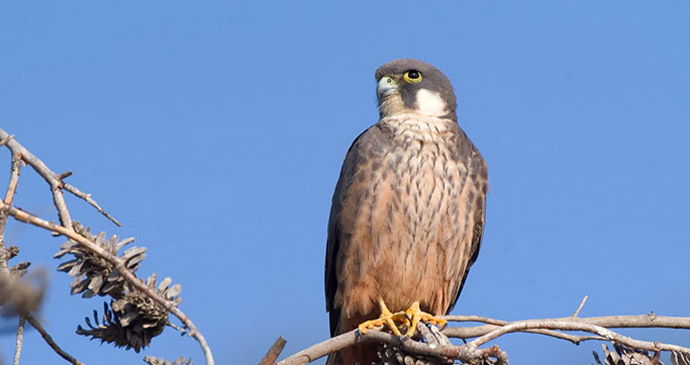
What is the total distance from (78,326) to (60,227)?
39 cm

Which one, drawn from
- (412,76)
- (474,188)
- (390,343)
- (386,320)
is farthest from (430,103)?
(390,343)

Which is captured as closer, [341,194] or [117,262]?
[117,262]

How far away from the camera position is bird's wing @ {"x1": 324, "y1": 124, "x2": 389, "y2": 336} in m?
4.05

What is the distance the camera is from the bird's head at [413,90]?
4.43 meters

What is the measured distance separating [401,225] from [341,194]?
0.36 m

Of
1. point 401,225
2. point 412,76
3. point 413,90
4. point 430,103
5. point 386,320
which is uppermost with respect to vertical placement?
point 412,76

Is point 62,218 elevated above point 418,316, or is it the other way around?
point 418,316

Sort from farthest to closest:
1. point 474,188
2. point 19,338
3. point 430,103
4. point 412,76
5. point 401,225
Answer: point 412,76, point 430,103, point 474,188, point 401,225, point 19,338

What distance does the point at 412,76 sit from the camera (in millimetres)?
4602

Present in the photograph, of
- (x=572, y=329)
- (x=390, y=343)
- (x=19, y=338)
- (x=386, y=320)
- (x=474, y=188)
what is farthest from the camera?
(x=474, y=188)

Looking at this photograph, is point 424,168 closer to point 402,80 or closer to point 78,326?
point 402,80

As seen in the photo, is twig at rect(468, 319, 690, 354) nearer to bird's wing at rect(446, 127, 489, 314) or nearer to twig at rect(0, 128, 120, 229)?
twig at rect(0, 128, 120, 229)

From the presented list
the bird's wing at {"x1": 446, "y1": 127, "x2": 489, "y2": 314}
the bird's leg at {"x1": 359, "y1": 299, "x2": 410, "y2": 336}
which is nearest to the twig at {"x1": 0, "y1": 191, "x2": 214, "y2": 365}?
the bird's leg at {"x1": 359, "y1": 299, "x2": 410, "y2": 336}

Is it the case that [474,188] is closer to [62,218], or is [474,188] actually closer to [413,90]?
[413,90]
